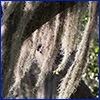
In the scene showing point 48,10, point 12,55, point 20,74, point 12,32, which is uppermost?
point 48,10

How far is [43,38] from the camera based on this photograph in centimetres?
147

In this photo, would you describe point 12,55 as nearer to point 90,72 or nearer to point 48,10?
point 48,10

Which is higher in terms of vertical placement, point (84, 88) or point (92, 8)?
point (92, 8)

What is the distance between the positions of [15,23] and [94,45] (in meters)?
2.07

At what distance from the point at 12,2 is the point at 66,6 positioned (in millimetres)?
323

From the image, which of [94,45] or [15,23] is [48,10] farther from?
[94,45]

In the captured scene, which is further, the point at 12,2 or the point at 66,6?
the point at 66,6

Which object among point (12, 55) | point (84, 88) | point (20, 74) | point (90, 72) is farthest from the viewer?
point (90, 72)

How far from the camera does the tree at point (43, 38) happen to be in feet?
3.76

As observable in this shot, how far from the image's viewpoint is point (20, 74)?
1.40m

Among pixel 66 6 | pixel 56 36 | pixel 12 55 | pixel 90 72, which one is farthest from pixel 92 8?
pixel 90 72

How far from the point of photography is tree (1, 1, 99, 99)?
45.2 inches

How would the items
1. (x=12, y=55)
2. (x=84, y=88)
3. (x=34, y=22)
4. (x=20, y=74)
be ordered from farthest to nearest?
1. (x=84, y=88)
2. (x=20, y=74)
3. (x=34, y=22)
4. (x=12, y=55)

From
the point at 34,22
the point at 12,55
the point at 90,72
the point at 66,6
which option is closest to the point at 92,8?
the point at 66,6
